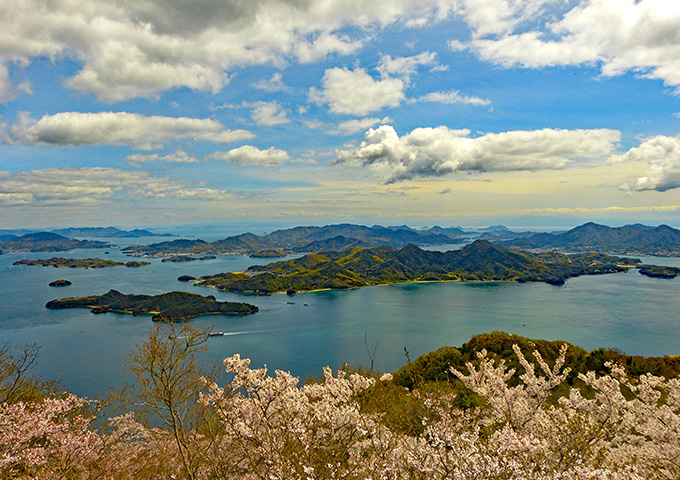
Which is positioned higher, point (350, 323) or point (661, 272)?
point (661, 272)

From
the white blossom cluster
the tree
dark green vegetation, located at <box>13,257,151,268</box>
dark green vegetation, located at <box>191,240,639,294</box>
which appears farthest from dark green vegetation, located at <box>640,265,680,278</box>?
dark green vegetation, located at <box>13,257,151,268</box>

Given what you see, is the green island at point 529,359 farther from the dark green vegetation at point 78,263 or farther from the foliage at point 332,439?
the dark green vegetation at point 78,263

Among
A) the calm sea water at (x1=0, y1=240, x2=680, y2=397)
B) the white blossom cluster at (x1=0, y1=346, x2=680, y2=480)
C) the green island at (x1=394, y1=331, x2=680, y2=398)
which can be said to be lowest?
the calm sea water at (x1=0, y1=240, x2=680, y2=397)

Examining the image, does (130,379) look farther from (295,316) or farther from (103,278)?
(103,278)

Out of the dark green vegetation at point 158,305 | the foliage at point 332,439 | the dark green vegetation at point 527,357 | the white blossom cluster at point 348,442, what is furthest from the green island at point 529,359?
the dark green vegetation at point 158,305

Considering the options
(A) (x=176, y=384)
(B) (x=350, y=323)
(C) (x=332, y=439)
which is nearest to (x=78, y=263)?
(B) (x=350, y=323)

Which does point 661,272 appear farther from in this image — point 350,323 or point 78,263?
point 78,263

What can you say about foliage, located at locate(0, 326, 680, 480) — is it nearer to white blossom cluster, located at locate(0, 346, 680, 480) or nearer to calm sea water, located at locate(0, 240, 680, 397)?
white blossom cluster, located at locate(0, 346, 680, 480)
